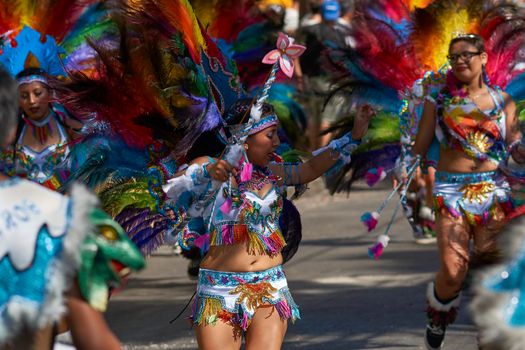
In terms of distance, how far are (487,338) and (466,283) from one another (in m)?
3.72

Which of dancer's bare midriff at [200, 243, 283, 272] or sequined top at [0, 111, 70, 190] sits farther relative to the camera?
sequined top at [0, 111, 70, 190]

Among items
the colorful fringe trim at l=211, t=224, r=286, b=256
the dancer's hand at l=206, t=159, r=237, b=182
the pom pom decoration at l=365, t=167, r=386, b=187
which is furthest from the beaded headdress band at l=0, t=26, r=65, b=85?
the dancer's hand at l=206, t=159, r=237, b=182

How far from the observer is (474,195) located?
661 cm

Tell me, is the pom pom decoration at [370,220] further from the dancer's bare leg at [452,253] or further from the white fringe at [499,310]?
the white fringe at [499,310]

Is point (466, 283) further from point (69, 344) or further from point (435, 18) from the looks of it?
point (69, 344)

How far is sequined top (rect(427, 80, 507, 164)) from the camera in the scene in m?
6.68

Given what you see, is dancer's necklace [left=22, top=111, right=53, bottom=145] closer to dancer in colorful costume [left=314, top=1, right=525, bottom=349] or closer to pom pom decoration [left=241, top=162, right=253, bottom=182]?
dancer in colorful costume [left=314, top=1, right=525, bottom=349]

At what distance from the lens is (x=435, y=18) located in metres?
7.47

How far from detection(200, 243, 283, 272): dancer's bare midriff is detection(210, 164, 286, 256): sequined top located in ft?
0.08

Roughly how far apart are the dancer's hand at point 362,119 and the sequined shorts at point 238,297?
76 cm

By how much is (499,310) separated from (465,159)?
3805mm

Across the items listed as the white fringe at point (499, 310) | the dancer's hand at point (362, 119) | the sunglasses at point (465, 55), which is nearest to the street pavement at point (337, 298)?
the sunglasses at point (465, 55)

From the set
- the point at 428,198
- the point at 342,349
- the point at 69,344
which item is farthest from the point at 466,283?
the point at 428,198

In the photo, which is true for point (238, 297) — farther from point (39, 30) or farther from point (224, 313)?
point (39, 30)
